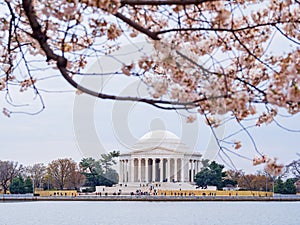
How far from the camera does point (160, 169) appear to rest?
85312 millimetres

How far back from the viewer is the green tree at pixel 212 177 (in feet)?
252

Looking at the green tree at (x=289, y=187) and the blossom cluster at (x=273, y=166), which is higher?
the blossom cluster at (x=273, y=166)

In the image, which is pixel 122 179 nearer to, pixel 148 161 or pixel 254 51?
pixel 148 161

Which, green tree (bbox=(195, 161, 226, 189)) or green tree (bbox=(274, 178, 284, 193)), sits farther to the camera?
green tree (bbox=(195, 161, 226, 189))

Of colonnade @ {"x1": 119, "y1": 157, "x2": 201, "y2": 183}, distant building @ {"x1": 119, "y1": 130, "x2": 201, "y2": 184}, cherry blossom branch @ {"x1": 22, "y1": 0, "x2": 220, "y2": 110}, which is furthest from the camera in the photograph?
colonnade @ {"x1": 119, "y1": 157, "x2": 201, "y2": 183}

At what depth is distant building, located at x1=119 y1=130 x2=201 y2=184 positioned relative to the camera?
84.2 m

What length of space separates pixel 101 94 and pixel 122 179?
3311 inches

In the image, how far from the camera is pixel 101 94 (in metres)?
5.59

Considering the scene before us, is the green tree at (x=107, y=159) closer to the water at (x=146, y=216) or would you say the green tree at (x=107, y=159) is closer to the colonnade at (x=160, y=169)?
the colonnade at (x=160, y=169)

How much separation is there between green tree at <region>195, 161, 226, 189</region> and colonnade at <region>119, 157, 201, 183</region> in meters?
6.84

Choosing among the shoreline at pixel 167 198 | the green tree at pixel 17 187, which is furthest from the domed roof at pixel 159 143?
the shoreline at pixel 167 198

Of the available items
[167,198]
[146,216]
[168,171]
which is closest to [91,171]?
[168,171]

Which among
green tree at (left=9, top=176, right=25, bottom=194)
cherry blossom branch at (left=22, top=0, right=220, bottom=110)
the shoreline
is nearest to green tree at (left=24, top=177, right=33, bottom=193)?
green tree at (left=9, top=176, right=25, bottom=194)

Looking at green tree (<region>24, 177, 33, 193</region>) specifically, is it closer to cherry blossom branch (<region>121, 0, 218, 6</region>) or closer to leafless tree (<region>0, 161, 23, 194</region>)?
leafless tree (<region>0, 161, 23, 194</region>)
